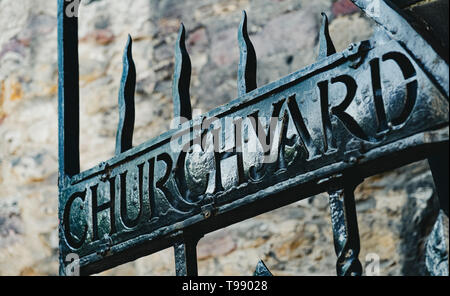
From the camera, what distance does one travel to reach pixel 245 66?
993 mm

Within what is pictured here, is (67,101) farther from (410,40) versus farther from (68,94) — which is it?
(410,40)

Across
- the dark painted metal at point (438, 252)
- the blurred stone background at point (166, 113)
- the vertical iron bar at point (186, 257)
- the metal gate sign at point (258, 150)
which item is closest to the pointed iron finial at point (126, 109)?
the metal gate sign at point (258, 150)

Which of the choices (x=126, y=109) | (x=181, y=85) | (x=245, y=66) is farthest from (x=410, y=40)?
(x=126, y=109)

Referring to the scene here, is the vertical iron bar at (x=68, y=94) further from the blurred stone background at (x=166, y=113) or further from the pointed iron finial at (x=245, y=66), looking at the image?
the blurred stone background at (x=166, y=113)

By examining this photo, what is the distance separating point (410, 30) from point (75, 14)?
2.16 feet

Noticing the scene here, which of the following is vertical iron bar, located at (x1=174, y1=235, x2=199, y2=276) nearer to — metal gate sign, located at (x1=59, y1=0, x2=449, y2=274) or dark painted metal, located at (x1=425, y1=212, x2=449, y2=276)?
metal gate sign, located at (x1=59, y1=0, x2=449, y2=274)

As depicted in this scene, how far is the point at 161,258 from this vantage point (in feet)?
8.82

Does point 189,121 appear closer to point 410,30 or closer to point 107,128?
point 410,30

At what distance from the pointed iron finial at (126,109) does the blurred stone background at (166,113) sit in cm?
134

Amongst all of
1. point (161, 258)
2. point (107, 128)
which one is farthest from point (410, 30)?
point (107, 128)

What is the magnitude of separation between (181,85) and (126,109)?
12cm

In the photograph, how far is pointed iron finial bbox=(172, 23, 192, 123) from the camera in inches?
41.3

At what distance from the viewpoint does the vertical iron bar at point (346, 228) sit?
81cm

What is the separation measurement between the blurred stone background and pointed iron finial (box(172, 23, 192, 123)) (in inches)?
53.5
